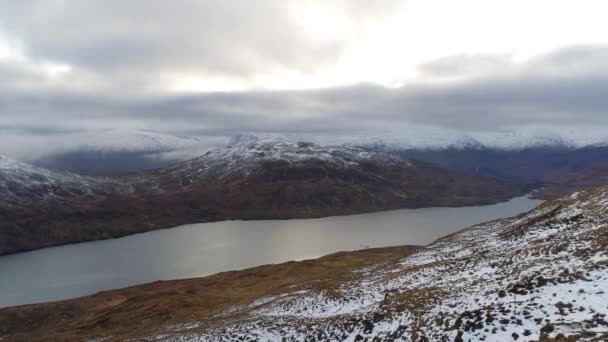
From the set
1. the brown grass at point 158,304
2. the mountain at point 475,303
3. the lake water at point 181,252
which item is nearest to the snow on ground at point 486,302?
the mountain at point 475,303

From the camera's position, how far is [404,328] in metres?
16.9

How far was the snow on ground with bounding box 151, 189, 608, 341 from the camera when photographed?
13039 mm

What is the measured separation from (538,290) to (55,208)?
212 metres

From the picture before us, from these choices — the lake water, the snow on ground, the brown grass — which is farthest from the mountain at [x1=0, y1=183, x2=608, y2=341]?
the lake water

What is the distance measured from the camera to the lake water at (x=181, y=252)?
3396 inches

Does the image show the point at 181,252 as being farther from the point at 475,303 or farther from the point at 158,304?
the point at 475,303

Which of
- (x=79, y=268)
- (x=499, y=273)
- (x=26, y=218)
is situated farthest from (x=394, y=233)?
(x=26, y=218)

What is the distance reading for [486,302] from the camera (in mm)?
16047

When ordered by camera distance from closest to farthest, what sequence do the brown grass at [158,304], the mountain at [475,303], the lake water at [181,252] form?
the mountain at [475,303] < the brown grass at [158,304] < the lake water at [181,252]

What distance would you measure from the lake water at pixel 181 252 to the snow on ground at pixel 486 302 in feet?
221

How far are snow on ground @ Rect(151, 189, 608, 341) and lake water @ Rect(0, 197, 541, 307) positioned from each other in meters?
67.3

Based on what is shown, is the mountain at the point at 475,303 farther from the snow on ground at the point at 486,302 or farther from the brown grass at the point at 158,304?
the brown grass at the point at 158,304

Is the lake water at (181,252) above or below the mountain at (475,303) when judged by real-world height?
below

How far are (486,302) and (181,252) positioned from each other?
10949cm
